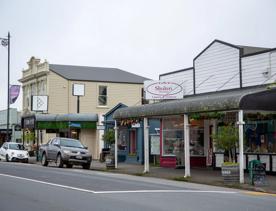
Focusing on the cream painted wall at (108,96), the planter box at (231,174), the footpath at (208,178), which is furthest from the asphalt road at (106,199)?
the cream painted wall at (108,96)

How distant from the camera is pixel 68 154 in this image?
30156mm

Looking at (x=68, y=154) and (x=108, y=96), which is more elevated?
(x=108, y=96)

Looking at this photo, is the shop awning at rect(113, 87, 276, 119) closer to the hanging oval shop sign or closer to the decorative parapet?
the hanging oval shop sign

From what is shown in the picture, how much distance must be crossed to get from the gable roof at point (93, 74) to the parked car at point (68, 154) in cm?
1605

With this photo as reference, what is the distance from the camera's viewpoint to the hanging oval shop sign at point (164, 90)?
28.1 m

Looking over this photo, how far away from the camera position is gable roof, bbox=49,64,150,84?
47.9 meters

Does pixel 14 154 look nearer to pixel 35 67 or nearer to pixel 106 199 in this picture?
pixel 35 67

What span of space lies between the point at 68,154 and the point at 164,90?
6376 millimetres

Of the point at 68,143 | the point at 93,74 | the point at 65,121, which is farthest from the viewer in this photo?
the point at 93,74

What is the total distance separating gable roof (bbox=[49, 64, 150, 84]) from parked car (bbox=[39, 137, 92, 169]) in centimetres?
1605

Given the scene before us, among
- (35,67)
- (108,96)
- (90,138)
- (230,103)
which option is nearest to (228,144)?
(230,103)

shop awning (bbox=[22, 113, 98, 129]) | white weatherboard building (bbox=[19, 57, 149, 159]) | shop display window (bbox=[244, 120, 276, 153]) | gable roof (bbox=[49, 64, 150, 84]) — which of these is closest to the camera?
shop display window (bbox=[244, 120, 276, 153])

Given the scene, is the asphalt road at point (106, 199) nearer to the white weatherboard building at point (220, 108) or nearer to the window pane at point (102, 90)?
the white weatherboard building at point (220, 108)


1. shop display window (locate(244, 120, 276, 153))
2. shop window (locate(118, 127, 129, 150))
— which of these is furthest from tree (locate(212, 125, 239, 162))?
shop window (locate(118, 127, 129, 150))
